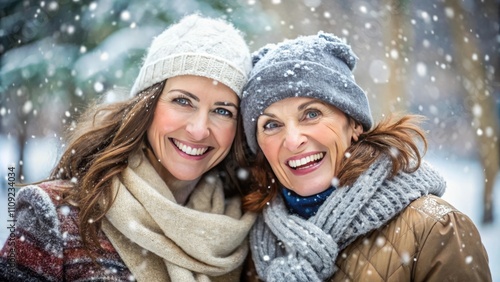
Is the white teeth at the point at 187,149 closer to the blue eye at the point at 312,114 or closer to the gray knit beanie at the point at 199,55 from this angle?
the gray knit beanie at the point at 199,55

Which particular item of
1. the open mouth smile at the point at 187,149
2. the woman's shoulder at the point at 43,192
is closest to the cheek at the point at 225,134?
the open mouth smile at the point at 187,149

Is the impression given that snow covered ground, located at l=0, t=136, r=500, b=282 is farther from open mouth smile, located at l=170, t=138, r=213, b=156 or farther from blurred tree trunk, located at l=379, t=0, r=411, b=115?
open mouth smile, located at l=170, t=138, r=213, b=156

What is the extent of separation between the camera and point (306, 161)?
8.35 feet

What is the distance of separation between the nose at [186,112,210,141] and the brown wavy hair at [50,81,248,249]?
24 cm

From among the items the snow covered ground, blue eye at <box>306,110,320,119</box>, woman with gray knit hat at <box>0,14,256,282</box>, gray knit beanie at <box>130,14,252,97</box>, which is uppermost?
gray knit beanie at <box>130,14,252,97</box>

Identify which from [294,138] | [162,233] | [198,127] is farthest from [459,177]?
[162,233]

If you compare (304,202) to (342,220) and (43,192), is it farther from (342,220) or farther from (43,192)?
(43,192)

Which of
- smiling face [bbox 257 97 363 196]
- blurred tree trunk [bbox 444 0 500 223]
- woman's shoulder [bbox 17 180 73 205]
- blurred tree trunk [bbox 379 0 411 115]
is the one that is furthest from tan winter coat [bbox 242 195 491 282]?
blurred tree trunk [bbox 444 0 500 223]

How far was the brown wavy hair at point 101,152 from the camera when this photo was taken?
2580mm

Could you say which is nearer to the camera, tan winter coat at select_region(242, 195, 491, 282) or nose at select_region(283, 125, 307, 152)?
tan winter coat at select_region(242, 195, 491, 282)

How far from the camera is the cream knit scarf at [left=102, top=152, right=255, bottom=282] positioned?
2.57 meters

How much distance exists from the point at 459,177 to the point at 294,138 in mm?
4128

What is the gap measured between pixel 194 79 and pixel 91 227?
950 mm

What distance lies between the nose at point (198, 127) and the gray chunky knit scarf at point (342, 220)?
0.68 m
